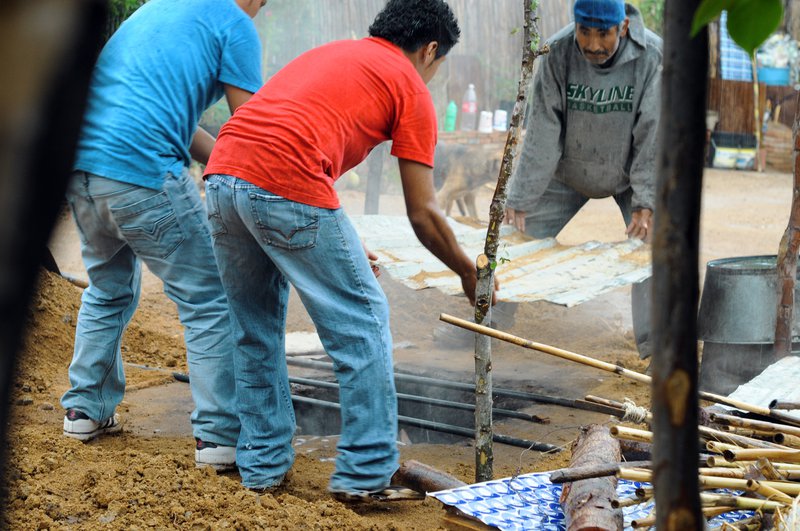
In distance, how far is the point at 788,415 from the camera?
10.7ft

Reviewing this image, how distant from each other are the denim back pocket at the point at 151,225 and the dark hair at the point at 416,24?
1.13 m

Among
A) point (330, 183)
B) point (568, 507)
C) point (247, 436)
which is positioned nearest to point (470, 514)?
point (568, 507)

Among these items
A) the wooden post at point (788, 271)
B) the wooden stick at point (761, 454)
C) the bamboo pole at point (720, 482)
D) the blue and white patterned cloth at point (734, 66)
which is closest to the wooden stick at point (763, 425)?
the wooden stick at point (761, 454)

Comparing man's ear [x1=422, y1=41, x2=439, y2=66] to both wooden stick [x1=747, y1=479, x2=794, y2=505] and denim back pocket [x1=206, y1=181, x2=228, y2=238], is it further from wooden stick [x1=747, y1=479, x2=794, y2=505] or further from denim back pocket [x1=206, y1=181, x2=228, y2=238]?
wooden stick [x1=747, y1=479, x2=794, y2=505]

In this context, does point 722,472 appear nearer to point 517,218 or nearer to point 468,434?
point 468,434

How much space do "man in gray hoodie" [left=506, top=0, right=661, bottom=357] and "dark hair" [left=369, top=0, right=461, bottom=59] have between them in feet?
7.03

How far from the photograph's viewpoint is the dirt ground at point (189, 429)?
3117 mm

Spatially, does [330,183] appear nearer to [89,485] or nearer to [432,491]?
[432,491]

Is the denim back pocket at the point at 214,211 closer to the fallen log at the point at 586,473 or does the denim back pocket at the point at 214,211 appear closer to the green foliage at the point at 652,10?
the fallen log at the point at 586,473

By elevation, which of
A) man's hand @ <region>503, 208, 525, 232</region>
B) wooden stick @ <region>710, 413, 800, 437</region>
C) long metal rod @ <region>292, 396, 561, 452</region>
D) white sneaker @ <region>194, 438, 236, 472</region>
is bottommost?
long metal rod @ <region>292, 396, 561, 452</region>

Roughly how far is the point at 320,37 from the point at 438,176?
2492 millimetres

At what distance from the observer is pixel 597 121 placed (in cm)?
Result: 589

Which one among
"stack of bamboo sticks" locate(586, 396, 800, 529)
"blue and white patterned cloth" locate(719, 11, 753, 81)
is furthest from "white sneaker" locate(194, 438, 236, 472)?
"blue and white patterned cloth" locate(719, 11, 753, 81)

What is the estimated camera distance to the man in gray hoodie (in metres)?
5.53
